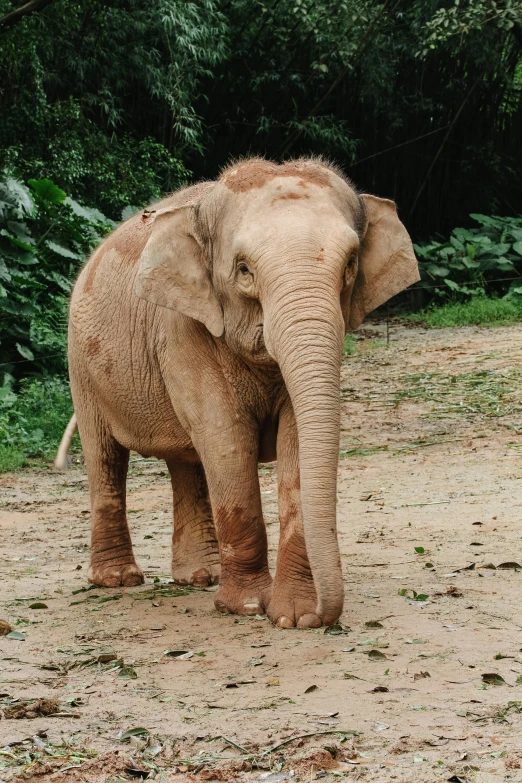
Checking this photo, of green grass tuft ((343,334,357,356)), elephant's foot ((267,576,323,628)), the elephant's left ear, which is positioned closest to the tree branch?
green grass tuft ((343,334,357,356))

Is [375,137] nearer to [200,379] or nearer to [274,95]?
[274,95]

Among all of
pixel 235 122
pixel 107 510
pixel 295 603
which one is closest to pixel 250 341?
pixel 295 603

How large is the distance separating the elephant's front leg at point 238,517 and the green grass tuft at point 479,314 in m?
11.1

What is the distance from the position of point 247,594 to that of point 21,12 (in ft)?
31.3

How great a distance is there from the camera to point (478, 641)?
4.73 meters

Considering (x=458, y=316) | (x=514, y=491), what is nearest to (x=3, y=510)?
(x=514, y=491)

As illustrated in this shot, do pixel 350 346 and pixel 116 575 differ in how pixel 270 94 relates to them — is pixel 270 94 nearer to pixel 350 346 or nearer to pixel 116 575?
pixel 350 346

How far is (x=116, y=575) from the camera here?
6445 mm

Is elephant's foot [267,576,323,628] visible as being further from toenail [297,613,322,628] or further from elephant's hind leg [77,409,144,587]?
elephant's hind leg [77,409,144,587]

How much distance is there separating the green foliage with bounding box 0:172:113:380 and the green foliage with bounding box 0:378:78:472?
1.05ft

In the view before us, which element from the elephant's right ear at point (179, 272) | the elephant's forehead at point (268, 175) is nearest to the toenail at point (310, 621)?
the elephant's right ear at point (179, 272)

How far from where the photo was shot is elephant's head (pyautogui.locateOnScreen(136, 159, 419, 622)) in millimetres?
4508

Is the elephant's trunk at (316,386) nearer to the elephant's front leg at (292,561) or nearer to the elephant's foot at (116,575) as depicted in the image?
the elephant's front leg at (292,561)

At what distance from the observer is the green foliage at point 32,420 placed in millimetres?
10969
